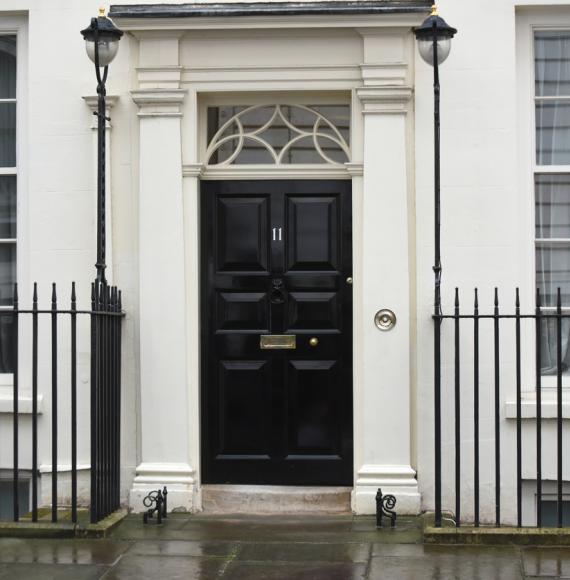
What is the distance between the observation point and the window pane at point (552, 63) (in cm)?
864

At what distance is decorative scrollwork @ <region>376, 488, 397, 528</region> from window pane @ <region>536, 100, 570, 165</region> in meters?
2.58

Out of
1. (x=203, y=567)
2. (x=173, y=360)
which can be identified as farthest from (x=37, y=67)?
(x=203, y=567)

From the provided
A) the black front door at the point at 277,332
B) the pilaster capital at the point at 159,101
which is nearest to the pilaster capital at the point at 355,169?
the black front door at the point at 277,332

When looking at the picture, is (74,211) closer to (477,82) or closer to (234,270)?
(234,270)

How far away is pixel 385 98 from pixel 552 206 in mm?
1416

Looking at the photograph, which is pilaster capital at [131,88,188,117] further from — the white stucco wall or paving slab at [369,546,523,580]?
paving slab at [369,546,523,580]

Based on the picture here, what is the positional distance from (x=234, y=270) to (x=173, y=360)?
2.63 ft

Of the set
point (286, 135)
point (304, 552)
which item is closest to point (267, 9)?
point (286, 135)

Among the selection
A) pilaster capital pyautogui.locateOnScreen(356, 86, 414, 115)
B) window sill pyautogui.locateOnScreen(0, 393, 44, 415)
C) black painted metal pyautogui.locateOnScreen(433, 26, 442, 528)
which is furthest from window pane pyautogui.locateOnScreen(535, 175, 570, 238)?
Result: window sill pyautogui.locateOnScreen(0, 393, 44, 415)

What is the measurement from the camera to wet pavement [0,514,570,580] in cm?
699

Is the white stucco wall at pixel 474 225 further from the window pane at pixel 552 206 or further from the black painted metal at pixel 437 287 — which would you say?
the black painted metal at pixel 437 287

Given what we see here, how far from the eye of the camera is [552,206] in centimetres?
862

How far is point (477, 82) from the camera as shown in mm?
8430

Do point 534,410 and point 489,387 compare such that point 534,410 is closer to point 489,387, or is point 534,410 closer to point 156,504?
point 489,387
